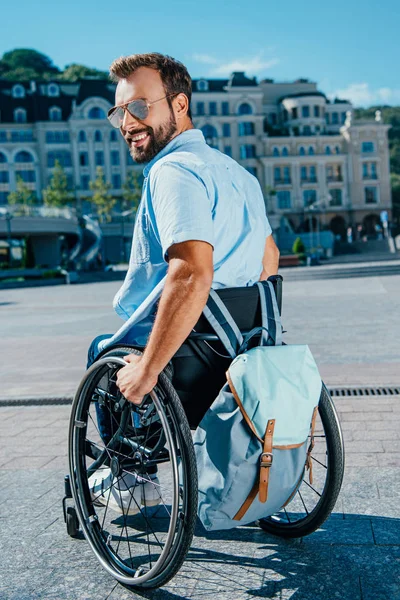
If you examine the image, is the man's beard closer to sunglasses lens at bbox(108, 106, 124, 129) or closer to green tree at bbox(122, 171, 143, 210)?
sunglasses lens at bbox(108, 106, 124, 129)

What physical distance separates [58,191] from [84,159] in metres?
6.90

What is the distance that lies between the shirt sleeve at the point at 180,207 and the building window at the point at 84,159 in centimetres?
7593

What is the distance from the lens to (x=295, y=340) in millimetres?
9531

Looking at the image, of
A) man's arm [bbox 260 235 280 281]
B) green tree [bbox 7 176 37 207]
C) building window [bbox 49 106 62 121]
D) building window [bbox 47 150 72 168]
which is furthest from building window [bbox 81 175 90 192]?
man's arm [bbox 260 235 280 281]

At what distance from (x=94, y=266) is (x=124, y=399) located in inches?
2166

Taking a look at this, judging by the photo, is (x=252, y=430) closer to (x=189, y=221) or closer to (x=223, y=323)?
(x=223, y=323)

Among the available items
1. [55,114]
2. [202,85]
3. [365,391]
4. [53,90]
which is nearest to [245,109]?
[202,85]

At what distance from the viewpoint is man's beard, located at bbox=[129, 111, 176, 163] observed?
2664 millimetres

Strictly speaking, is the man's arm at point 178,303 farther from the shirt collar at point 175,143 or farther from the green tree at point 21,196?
the green tree at point 21,196

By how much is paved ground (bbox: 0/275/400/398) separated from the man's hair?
13.9ft

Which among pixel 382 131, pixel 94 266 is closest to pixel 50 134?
pixel 94 266

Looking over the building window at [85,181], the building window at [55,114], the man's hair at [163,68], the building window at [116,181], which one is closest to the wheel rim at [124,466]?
the man's hair at [163,68]

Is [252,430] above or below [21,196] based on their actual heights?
below

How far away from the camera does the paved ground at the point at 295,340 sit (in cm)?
710
